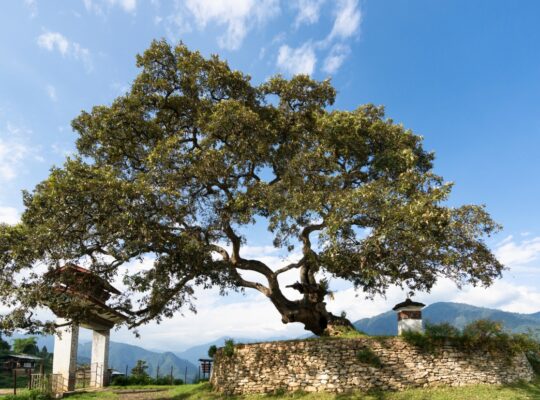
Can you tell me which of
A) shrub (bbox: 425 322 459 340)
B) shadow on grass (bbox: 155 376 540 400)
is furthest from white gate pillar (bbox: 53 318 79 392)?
shrub (bbox: 425 322 459 340)

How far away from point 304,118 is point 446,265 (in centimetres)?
872

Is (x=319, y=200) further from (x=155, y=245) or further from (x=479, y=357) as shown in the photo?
(x=479, y=357)

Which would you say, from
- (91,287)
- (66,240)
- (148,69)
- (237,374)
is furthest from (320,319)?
(148,69)

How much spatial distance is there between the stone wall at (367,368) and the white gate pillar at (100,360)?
508 inches

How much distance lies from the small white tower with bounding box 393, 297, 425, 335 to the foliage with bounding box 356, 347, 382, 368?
206cm

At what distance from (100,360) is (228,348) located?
41.1 feet

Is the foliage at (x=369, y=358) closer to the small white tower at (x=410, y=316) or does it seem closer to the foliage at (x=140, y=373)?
the small white tower at (x=410, y=316)

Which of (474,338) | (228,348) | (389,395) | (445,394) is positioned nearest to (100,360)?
(228,348)

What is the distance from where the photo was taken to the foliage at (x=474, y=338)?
16.2 meters

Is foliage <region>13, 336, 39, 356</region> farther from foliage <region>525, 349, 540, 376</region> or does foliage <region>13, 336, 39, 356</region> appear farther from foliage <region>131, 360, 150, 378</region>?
foliage <region>525, 349, 540, 376</region>

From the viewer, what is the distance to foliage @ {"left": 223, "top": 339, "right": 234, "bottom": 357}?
1811 centimetres

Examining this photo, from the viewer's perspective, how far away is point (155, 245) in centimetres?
1545

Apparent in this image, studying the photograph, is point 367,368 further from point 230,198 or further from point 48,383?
point 48,383

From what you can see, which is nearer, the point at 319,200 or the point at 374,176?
the point at 319,200
